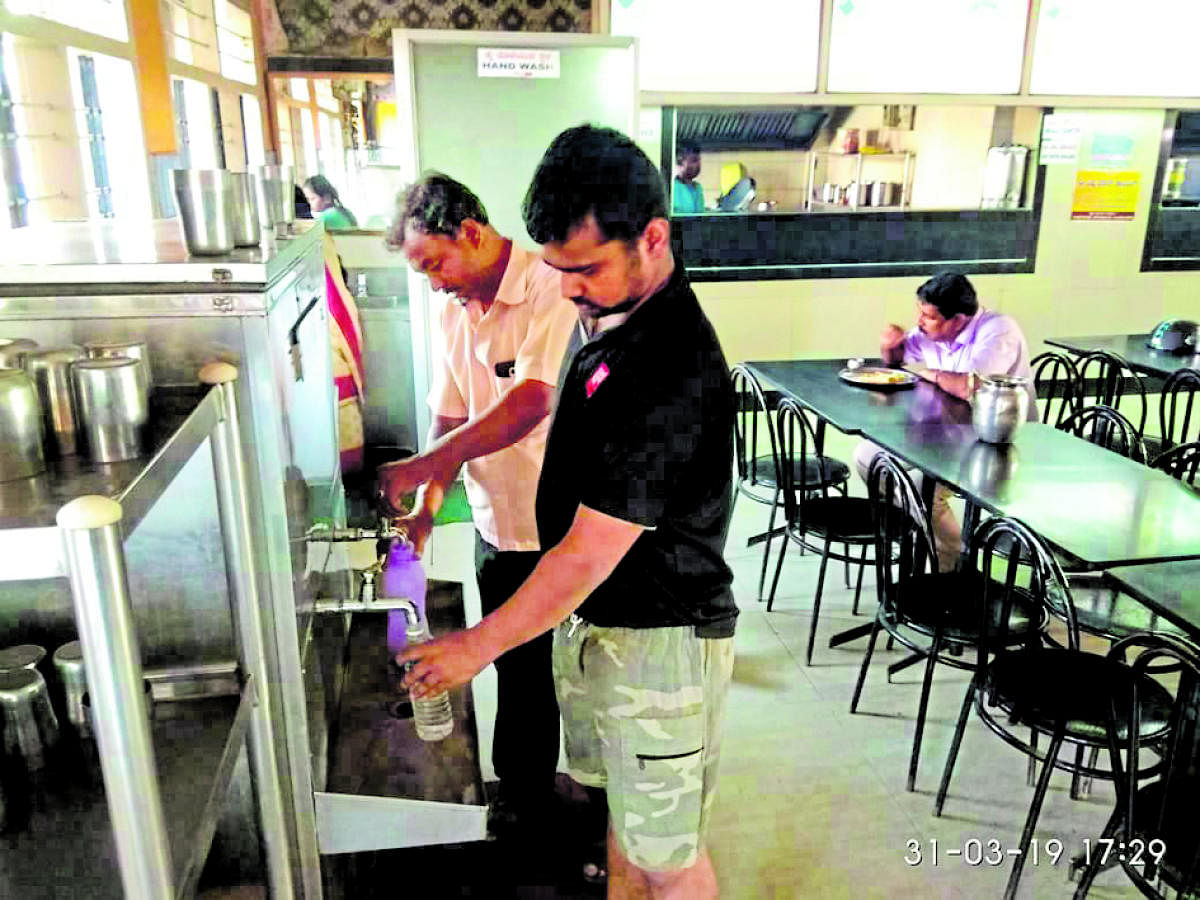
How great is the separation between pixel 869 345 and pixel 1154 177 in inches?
87.7

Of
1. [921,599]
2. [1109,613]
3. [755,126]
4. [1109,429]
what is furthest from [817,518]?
[755,126]

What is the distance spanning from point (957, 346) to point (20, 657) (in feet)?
10.8

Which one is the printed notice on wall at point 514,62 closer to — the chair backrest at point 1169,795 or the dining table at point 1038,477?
the dining table at point 1038,477

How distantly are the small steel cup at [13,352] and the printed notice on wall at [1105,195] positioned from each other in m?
Answer: 6.35

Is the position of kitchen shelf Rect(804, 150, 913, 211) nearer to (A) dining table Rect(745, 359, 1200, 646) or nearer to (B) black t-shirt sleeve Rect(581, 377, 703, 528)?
(A) dining table Rect(745, 359, 1200, 646)

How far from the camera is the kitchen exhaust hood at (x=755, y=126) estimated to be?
6.29 metres

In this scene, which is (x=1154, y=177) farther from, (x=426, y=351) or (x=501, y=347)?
(x=501, y=347)

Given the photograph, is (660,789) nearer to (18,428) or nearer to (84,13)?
(18,428)

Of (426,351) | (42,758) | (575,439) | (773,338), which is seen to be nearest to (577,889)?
(575,439)

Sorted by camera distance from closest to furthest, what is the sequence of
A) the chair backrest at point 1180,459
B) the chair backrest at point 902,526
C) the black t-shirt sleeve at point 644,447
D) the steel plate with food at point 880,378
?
the black t-shirt sleeve at point 644,447 → the chair backrest at point 902,526 → the chair backrest at point 1180,459 → the steel plate with food at point 880,378

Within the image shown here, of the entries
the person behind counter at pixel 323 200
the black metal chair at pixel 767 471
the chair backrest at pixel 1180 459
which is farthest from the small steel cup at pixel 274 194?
the person behind counter at pixel 323 200

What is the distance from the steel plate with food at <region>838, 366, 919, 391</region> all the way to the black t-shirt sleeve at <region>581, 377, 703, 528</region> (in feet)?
7.96

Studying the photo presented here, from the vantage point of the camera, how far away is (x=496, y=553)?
6.52 feet

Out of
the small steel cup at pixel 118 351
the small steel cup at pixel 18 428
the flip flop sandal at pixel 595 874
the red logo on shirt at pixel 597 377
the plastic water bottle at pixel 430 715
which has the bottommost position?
the flip flop sandal at pixel 595 874
